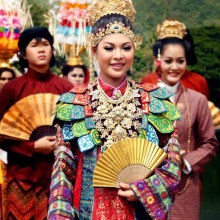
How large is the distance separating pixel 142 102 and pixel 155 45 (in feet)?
7.39

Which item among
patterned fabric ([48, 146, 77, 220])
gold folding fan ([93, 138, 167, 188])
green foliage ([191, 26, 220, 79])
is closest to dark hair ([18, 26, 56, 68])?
patterned fabric ([48, 146, 77, 220])

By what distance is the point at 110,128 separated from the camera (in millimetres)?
4164

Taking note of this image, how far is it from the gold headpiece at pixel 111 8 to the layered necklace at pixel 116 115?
0.37 metres

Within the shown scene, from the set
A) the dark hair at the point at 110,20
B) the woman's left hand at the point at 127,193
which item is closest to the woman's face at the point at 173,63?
the dark hair at the point at 110,20

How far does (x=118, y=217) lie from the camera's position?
402cm

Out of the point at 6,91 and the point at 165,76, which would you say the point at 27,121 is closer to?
the point at 6,91

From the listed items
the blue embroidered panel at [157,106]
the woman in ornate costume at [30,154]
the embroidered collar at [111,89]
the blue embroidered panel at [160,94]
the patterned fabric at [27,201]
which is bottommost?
the patterned fabric at [27,201]

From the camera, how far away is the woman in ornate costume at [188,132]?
593cm

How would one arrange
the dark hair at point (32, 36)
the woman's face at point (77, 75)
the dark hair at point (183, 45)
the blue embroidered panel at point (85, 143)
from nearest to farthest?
the blue embroidered panel at point (85, 143) → the dark hair at point (183, 45) → the dark hair at point (32, 36) → the woman's face at point (77, 75)

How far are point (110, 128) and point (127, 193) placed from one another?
376mm

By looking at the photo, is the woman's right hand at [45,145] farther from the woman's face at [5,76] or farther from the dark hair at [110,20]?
the woman's face at [5,76]

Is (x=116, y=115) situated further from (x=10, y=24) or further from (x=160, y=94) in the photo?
(x=10, y=24)

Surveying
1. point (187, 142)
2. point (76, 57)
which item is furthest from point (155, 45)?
point (76, 57)

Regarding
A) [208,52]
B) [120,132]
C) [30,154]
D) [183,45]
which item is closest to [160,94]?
[120,132]
